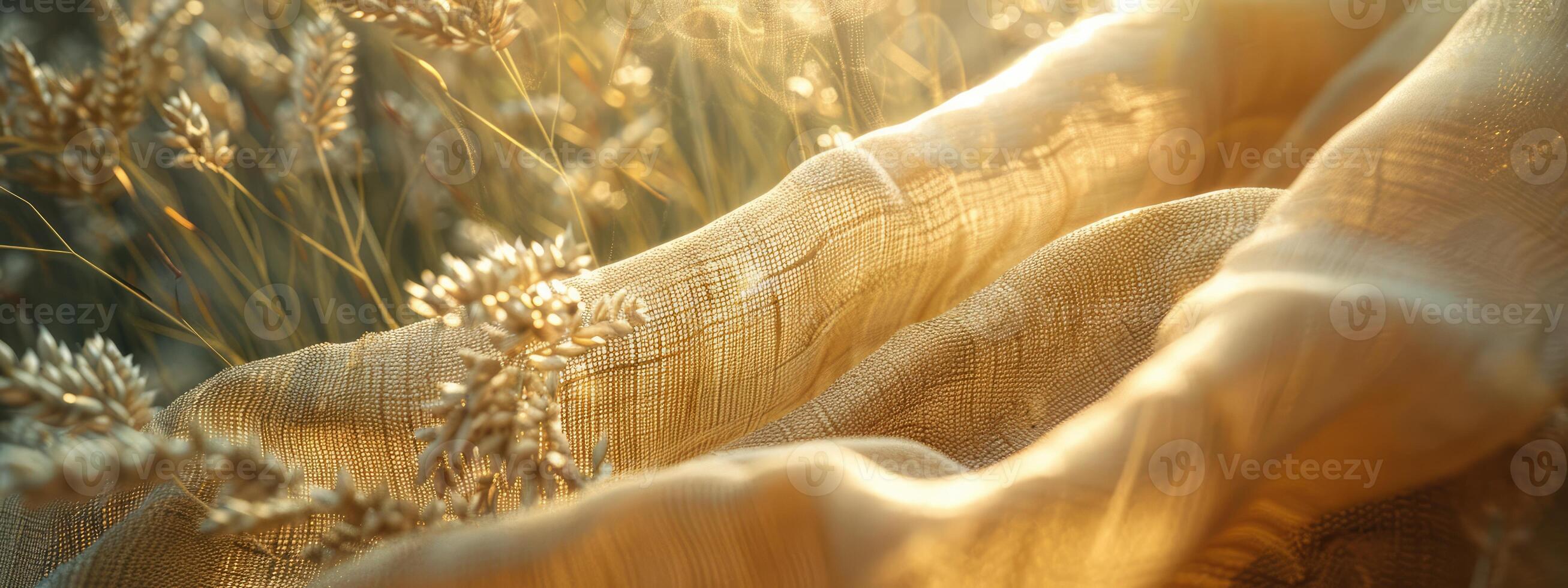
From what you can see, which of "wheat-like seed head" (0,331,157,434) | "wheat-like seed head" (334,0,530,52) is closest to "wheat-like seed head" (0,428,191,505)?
"wheat-like seed head" (0,331,157,434)

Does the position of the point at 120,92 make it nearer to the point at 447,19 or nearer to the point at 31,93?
the point at 31,93

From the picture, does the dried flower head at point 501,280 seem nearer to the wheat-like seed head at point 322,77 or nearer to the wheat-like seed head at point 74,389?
the wheat-like seed head at point 74,389

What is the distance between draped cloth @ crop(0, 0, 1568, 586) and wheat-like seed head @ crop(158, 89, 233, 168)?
23cm

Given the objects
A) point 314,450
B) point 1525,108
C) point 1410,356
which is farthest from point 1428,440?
point 314,450

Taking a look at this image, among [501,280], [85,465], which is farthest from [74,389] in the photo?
[501,280]

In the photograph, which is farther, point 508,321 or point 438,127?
point 438,127

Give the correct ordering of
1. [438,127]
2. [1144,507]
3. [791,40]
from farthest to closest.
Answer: [791,40] < [438,127] < [1144,507]

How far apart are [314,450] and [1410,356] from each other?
407mm

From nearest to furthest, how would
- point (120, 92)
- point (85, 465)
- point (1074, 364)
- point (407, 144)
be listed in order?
point (85, 465)
point (1074, 364)
point (120, 92)
point (407, 144)

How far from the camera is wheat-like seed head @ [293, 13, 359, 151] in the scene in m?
0.52

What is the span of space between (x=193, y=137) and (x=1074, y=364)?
53 centimetres

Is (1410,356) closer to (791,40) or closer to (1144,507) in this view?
(1144,507)

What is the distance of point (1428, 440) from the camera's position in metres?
0.27

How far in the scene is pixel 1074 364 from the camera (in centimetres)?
40
